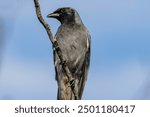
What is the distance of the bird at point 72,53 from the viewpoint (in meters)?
9.63

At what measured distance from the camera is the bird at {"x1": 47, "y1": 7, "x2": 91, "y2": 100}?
379 inches

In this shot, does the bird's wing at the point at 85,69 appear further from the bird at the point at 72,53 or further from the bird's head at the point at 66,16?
the bird's head at the point at 66,16

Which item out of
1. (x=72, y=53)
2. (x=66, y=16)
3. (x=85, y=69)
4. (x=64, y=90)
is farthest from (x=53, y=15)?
(x=64, y=90)

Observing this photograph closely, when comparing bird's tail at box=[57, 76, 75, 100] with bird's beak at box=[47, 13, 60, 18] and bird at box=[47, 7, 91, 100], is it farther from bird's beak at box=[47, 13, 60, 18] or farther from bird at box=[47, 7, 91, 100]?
bird's beak at box=[47, 13, 60, 18]

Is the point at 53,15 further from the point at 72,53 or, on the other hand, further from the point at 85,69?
the point at 85,69

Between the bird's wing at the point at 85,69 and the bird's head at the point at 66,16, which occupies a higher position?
the bird's head at the point at 66,16

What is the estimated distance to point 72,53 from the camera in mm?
9781

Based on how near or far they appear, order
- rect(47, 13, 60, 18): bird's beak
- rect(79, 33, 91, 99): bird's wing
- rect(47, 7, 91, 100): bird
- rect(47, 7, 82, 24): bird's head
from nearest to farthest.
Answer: rect(47, 7, 91, 100): bird < rect(79, 33, 91, 99): bird's wing < rect(47, 13, 60, 18): bird's beak < rect(47, 7, 82, 24): bird's head

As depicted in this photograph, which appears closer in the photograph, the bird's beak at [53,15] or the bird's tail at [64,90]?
the bird's tail at [64,90]

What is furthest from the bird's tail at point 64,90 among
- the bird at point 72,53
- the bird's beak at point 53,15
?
the bird's beak at point 53,15

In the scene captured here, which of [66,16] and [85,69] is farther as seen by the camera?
[66,16]

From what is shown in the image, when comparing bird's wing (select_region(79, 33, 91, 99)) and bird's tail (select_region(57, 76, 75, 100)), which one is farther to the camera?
bird's wing (select_region(79, 33, 91, 99))

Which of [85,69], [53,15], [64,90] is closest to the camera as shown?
[64,90]

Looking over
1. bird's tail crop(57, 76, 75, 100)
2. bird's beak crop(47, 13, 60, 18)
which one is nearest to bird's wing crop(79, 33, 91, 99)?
bird's tail crop(57, 76, 75, 100)
